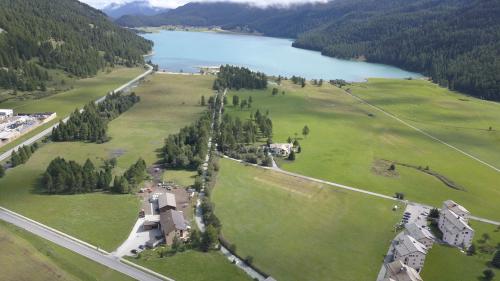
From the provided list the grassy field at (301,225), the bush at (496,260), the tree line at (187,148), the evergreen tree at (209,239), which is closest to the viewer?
the grassy field at (301,225)

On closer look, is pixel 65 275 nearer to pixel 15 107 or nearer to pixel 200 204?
pixel 200 204

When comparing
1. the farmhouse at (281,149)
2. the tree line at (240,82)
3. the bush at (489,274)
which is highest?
the tree line at (240,82)

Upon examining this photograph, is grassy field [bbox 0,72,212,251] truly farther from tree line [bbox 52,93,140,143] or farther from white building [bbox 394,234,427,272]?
white building [bbox 394,234,427,272]

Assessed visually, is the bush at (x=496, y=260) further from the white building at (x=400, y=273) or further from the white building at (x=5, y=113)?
the white building at (x=5, y=113)

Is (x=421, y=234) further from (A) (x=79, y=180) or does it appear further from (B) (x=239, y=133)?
(A) (x=79, y=180)

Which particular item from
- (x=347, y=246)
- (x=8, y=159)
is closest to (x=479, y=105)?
(x=347, y=246)

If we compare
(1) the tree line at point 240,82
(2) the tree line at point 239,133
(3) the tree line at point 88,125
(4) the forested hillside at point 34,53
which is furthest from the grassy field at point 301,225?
(4) the forested hillside at point 34,53
